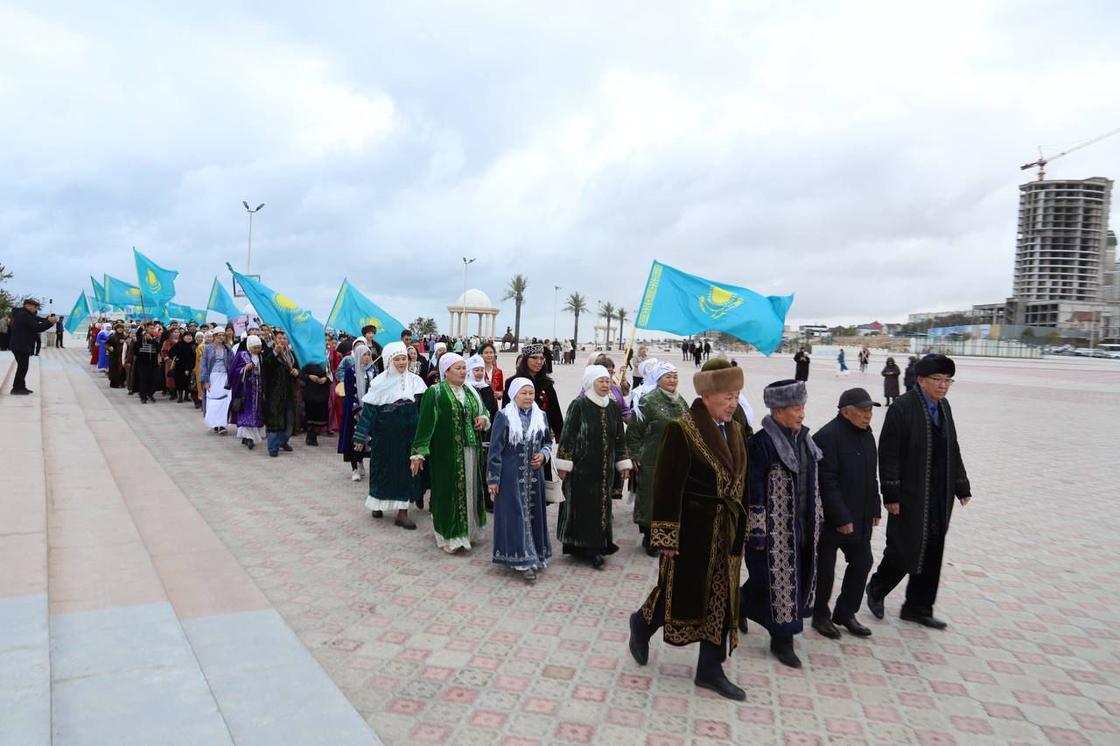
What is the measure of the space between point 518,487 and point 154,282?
15.8 meters

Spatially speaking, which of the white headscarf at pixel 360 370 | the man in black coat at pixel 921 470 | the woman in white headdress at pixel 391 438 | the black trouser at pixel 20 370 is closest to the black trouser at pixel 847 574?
the man in black coat at pixel 921 470

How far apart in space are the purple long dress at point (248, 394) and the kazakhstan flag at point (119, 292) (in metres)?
15.5

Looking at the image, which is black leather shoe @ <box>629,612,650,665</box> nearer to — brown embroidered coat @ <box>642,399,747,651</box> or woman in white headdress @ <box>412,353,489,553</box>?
brown embroidered coat @ <box>642,399,747,651</box>

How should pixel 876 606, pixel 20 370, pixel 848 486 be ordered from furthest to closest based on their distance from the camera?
pixel 20 370 → pixel 876 606 → pixel 848 486

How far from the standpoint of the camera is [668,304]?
8.16 m

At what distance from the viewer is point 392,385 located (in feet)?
22.3

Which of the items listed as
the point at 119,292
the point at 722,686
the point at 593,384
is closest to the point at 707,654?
the point at 722,686

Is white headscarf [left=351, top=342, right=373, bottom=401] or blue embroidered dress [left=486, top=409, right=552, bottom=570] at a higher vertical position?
white headscarf [left=351, top=342, right=373, bottom=401]

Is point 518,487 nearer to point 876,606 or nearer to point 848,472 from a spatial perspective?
point 848,472

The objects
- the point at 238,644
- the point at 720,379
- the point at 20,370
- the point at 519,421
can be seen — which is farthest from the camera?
the point at 20,370

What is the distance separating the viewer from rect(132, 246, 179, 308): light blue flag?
55.5 ft

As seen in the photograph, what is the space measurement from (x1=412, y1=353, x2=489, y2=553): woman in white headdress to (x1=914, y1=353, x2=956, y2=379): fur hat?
128 inches

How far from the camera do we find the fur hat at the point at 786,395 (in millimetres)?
3855

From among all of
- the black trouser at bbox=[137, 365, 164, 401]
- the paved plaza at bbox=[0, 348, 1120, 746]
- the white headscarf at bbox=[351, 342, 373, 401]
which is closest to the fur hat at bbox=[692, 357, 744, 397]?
the paved plaza at bbox=[0, 348, 1120, 746]
